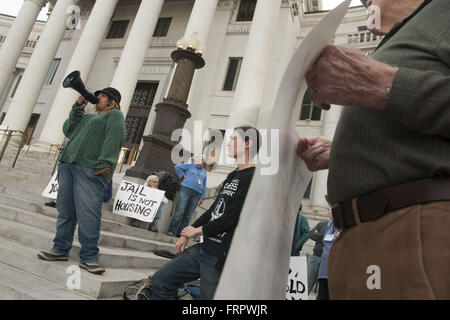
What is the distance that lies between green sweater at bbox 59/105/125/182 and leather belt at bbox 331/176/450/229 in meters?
3.09

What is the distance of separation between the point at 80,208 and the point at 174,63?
1647 cm

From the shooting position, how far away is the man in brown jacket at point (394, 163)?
803 mm

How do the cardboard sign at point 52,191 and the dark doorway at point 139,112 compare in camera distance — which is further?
the dark doorway at point 139,112

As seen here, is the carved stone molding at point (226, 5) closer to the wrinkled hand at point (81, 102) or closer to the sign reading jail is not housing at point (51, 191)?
the sign reading jail is not housing at point (51, 191)

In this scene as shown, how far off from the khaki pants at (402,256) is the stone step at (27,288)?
99.4 inches

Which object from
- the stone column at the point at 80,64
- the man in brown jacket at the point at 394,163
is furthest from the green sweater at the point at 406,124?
the stone column at the point at 80,64

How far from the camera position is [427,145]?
887 mm

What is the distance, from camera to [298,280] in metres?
3.91

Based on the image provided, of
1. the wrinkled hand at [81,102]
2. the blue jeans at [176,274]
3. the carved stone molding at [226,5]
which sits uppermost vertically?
the carved stone molding at [226,5]

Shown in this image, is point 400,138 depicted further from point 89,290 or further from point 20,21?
point 20,21

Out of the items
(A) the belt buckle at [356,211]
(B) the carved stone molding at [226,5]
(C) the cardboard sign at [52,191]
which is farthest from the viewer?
(B) the carved stone molding at [226,5]

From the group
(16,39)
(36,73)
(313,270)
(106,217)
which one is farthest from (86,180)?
(16,39)

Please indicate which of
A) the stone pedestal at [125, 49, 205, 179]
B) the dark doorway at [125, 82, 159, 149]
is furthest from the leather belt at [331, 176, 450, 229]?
the dark doorway at [125, 82, 159, 149]

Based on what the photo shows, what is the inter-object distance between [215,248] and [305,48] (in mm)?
2033
